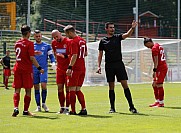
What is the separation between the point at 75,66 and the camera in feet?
45.2

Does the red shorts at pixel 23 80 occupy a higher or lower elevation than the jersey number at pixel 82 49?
lower

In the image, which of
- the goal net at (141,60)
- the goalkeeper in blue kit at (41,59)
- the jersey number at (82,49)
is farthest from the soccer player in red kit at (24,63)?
the goal net at (141,60)

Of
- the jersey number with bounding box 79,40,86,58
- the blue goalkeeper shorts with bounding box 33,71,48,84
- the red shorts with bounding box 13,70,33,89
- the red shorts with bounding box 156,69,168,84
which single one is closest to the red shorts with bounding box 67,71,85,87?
the jersey number with bounding box 79,40,86,58

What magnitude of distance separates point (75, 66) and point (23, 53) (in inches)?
50.2

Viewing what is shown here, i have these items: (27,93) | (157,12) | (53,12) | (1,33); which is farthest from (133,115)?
(157,12)

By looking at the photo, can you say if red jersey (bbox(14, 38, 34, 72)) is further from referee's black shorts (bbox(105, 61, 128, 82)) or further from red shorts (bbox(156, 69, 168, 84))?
red shorts (bbox(156, 69, 168, 84))

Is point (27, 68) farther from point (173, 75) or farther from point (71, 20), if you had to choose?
point (71, 20)

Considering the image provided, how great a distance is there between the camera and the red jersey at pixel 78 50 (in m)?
13.6

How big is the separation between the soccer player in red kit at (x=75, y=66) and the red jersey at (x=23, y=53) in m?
0.94

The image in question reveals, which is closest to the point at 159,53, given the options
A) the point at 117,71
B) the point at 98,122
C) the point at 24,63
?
the point at 117,71

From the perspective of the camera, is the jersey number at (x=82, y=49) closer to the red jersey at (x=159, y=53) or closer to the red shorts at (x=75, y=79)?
the red shorts at (x=75, y=79)

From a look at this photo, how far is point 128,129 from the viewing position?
11078mm

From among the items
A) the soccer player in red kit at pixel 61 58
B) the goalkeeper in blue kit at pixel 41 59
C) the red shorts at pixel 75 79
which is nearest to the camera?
the red shorts at pixel 75 79

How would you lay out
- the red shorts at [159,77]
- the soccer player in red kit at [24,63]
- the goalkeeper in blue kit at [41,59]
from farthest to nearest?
the red shorts at [159,77]
the goalkeeper in blue kit at [41,59]
the soccer player in red kit at [24,63]
